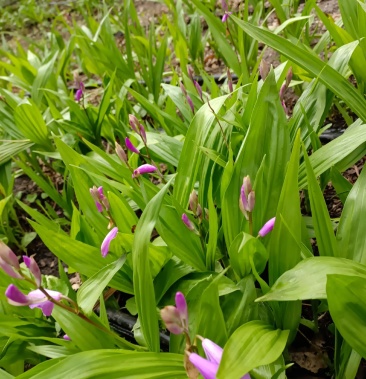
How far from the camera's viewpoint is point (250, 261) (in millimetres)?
746

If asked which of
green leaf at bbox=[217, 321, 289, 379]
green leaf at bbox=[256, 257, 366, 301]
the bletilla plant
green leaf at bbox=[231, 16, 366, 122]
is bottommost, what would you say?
green leaf at bbox=[217, 321, 289, 379]

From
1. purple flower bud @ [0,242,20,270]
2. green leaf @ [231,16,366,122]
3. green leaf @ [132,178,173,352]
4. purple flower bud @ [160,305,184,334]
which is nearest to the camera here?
purple flower bud @ [160,305,184,334]

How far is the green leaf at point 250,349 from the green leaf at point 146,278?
0.16 meters

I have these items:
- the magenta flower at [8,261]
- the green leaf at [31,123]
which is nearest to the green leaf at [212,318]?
the magenta flower at [8,261]

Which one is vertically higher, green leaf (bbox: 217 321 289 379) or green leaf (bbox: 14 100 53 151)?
green leaf (bbox: 14 100 53 151)

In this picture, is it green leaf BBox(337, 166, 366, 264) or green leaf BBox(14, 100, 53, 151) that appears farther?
green leaf BBox(14, 100, 53, 151)

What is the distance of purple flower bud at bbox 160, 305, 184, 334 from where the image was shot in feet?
1.52

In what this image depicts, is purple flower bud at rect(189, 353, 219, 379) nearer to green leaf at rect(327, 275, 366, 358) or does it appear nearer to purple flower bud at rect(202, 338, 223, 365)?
purple flower bud at rect(202, 338, 223, 365)

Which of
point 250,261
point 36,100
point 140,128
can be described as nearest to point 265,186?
point 250,261

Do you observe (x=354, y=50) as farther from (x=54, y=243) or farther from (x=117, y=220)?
(x=54, y=243)

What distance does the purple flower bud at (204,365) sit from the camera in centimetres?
48

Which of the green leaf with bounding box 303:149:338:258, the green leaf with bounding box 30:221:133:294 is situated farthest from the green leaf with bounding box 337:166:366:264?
the green leaf with bounding box 30:221:133:294

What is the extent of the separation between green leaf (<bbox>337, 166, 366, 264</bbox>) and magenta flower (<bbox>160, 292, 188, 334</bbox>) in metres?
0.35

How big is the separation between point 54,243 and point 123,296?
40 centimetres
